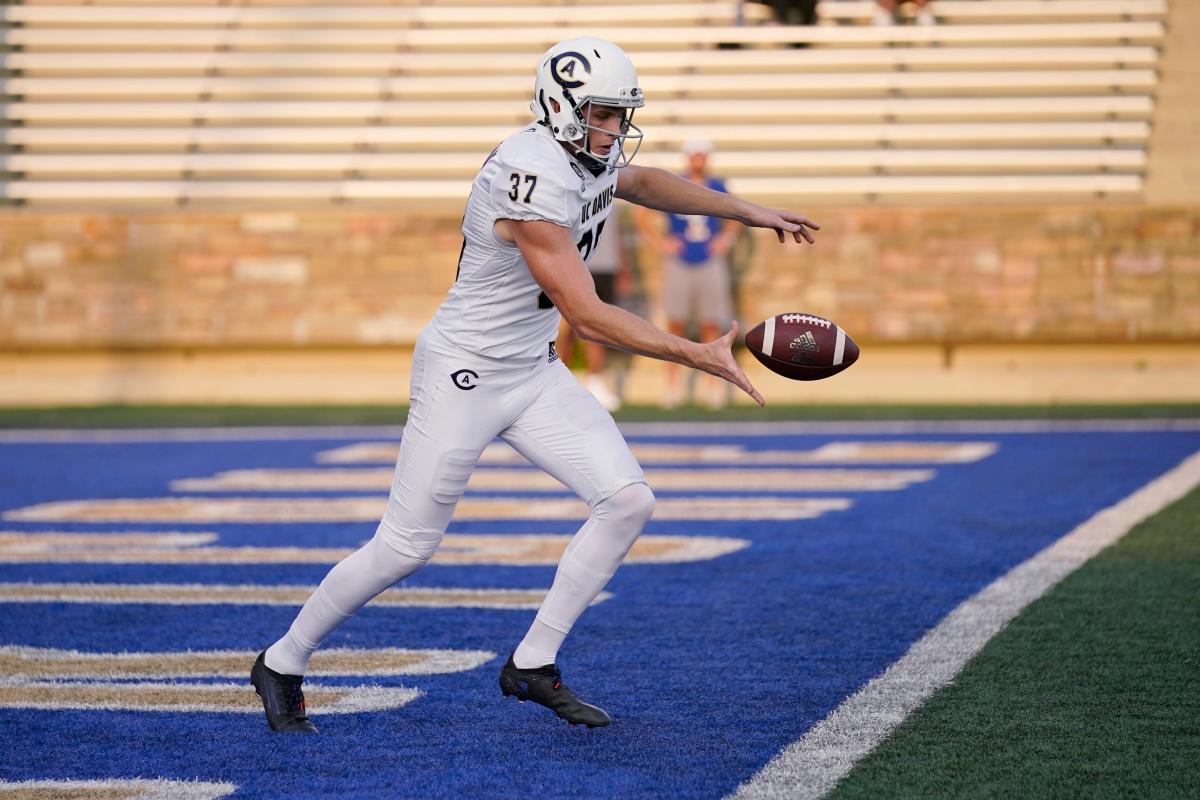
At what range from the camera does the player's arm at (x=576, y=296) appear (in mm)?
3949

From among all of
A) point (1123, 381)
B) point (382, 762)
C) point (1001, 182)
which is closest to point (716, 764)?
point (382, 762)

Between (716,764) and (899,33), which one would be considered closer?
(716,764)

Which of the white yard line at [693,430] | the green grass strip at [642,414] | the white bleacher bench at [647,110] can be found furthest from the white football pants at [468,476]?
the white bleacher bench at [647,110]

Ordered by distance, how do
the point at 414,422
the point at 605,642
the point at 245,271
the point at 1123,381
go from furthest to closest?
the point at 245,271, the point at 1123,381, the point at 605,642, the point at 414,422

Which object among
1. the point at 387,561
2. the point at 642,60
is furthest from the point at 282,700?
the point at 642,60

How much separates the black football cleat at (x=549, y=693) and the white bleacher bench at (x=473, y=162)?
10.1m

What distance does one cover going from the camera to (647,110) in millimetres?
15250

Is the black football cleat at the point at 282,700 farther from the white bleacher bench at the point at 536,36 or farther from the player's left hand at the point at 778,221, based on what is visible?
the white bleacher bench at the point at 536,36

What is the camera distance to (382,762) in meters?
3.89

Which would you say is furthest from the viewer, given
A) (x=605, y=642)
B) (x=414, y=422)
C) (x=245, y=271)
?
(x=245, y=271)

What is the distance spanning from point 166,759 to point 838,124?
39.3ft

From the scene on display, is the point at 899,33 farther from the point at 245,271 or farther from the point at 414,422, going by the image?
the point at 414,422

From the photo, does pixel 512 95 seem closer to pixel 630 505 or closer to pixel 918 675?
pixel 918 675

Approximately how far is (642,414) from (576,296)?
879 cm
